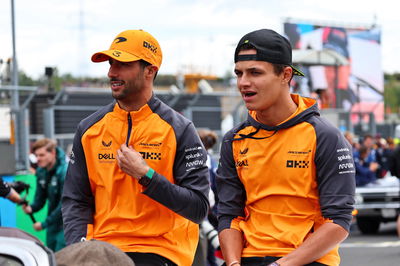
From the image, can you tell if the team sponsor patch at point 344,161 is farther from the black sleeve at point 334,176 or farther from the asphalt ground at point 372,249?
the asphalt ground at point 372,249

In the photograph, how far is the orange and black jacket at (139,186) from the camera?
180 inches

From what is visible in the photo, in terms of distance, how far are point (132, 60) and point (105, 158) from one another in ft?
1.74

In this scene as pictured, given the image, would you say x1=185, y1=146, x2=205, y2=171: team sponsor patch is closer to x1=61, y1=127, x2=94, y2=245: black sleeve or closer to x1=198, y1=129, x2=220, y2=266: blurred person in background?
x1=61, y1=127, x2=94, y2=245: black sleeve

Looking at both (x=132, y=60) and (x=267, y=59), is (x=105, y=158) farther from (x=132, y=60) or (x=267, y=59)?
(x=267, y=59)

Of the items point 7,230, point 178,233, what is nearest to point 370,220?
point 178,233

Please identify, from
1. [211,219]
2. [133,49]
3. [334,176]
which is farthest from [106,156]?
[211,219]

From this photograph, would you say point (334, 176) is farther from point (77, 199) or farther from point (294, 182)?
point (77, 199)

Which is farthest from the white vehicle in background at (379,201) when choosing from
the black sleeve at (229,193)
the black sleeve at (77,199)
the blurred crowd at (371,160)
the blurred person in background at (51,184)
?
the black sleeve at (229,193)

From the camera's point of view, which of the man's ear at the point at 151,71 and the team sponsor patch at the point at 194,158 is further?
the man's ear at the point at 151,71

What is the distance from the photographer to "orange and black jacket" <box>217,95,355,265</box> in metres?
4.02

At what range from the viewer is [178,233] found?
4738 millimetres

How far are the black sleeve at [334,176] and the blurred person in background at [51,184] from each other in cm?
663

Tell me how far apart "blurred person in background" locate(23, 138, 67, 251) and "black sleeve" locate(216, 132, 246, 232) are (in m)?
6.20

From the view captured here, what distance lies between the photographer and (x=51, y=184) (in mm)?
10625
